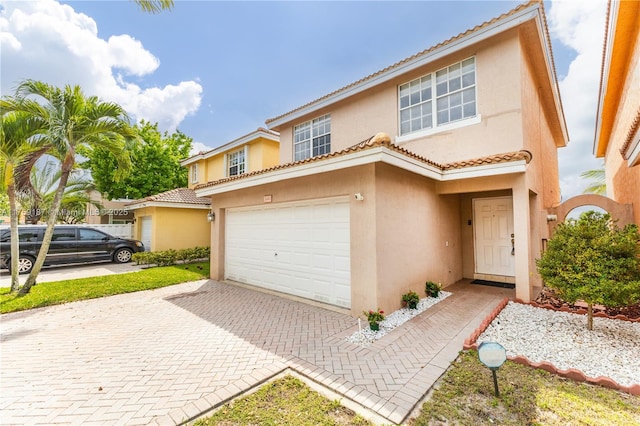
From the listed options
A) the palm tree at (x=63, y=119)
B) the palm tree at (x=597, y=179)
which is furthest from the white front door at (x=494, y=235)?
the palm tree at (x=597, y=179)

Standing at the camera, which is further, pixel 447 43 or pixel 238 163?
pixel 238 163

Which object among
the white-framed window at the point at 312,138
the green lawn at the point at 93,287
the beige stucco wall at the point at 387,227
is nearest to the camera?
the beige stucco wall at the point at 387,227

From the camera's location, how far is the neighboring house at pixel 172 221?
53.2 ft

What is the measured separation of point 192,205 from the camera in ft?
56.0

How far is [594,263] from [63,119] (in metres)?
14.0

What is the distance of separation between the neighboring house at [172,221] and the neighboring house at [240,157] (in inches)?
91.4

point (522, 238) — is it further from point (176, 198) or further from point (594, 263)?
point (176, 198)

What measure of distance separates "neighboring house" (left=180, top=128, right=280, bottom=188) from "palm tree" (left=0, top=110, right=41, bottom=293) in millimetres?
9186

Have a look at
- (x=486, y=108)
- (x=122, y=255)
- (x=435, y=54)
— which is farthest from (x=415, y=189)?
(x=122, y=255)

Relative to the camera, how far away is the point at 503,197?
373 inches

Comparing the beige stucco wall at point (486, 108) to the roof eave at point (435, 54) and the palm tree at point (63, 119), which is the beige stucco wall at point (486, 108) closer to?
the roof eave at point (435, 54)

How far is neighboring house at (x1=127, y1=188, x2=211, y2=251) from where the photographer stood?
638 inches

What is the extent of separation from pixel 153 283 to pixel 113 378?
6.85 metres

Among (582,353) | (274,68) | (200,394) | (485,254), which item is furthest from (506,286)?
(274,68)
